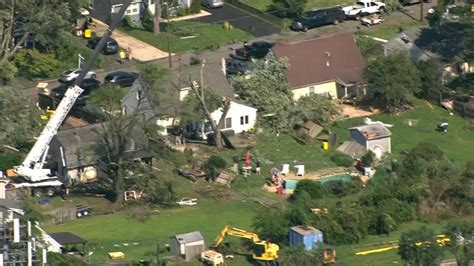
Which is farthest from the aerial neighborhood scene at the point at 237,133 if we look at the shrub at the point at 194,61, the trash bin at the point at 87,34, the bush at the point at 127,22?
the bush at the point at 127,22

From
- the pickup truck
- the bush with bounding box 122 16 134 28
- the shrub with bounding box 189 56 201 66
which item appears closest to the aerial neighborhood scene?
the pickup truck

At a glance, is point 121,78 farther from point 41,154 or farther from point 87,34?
point 41,154

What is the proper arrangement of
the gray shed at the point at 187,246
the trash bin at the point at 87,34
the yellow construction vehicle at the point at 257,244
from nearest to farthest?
the yellow construction vehicle at the point at 257,244 → the gray shed at the point at 187,246 → the trash bin at the point at 87,34

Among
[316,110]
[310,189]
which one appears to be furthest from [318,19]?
[310,189]

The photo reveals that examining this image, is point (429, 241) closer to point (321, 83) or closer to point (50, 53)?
point (321, 83)

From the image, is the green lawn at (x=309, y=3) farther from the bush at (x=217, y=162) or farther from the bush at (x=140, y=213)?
the bush at (x=140, y=213)
